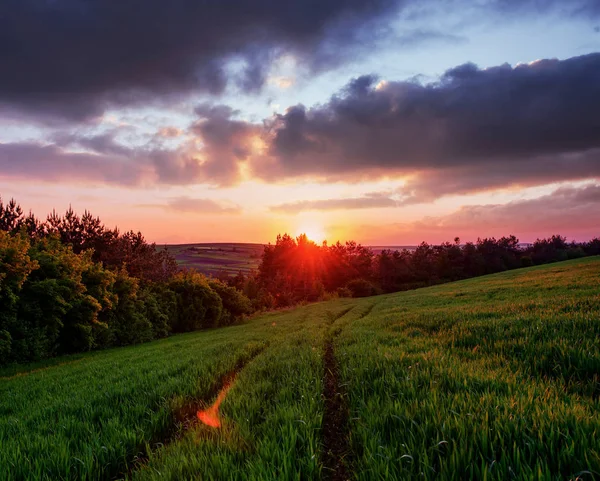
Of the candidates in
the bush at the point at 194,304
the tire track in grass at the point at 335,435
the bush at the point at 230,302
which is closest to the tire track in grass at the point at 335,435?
the tire track in grass at the point at 335,435

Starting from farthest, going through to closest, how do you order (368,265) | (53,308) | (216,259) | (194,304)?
(216,259), (368,265), (194,304), (53,308)

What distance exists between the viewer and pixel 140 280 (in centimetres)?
3562

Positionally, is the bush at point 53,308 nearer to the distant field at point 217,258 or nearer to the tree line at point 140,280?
the tree line at point 140,280

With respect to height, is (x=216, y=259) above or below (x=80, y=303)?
below

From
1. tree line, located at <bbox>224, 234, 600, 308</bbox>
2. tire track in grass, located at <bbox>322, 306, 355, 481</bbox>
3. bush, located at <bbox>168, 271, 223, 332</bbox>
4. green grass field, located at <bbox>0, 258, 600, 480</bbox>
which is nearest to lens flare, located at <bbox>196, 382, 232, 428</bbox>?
green grass field, located at <bbox>0, 258, 600, 480</bbox>

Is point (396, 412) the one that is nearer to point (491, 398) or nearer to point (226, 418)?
point (491, 398)

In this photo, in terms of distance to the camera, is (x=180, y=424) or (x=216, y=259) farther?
(x=216, y=259)

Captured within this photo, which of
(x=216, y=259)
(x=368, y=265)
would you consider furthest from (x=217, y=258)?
(x=368, y=265)

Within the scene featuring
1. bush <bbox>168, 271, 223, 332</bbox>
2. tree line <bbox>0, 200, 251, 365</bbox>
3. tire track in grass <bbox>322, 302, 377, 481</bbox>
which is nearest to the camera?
tire track in grass <bbox>322, 302, 377, 481</bbox>

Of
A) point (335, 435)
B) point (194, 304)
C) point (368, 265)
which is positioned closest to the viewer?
point (335, 435)

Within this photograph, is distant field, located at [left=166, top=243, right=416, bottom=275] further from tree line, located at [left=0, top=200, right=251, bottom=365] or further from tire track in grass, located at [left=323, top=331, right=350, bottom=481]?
tire track in grass, located at [left=323, top=331, right=350, bottom=481]

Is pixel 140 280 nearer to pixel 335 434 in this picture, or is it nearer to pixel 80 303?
pixel 80 303

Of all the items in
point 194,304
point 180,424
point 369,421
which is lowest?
point 194,304

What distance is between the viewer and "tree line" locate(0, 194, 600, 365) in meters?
17.5
